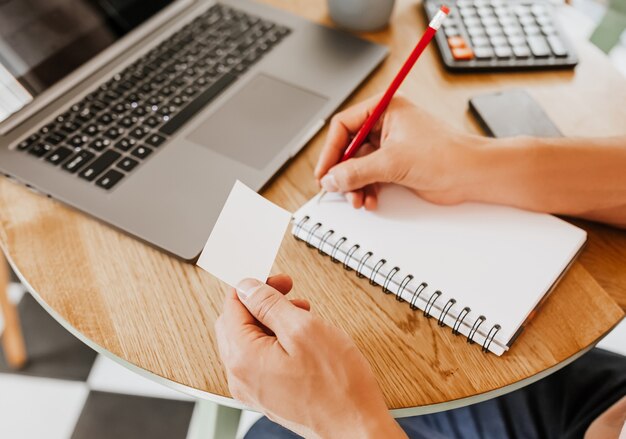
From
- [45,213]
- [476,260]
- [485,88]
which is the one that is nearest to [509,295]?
[476,260]

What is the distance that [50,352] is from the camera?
3.84 feet

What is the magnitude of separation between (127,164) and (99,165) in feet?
0.11

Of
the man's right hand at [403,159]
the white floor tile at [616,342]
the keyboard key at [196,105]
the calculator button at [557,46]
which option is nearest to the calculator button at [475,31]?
the calculator button at [557,46]

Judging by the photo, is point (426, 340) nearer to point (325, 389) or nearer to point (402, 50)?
point (325, 389)

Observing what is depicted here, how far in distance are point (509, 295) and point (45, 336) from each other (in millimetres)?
1089

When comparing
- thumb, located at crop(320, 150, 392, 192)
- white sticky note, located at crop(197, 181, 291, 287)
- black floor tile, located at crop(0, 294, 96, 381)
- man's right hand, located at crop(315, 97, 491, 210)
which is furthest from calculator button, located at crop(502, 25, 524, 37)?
black floor tile, located at crop(0, 294, 96, 381)

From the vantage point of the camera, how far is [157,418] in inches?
43.3

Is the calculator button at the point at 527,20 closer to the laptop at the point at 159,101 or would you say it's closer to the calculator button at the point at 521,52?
the calculator button at the point at 521,52

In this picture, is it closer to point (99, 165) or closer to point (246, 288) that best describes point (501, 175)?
point (246, 288)

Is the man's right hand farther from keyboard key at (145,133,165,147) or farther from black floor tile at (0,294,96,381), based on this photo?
black floor tile at (0,294,96,381)

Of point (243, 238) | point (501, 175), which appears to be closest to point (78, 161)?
point (243, 238)

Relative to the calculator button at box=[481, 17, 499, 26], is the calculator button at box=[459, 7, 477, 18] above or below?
above

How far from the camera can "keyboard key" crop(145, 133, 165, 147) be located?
65 centimetres

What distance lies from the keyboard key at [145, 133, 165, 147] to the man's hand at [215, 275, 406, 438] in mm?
302
